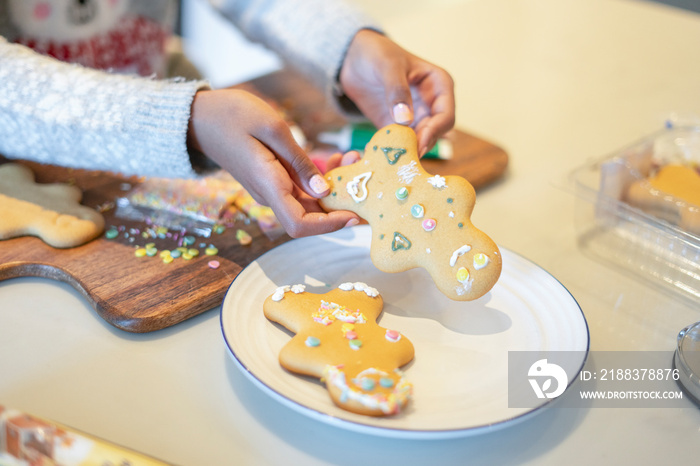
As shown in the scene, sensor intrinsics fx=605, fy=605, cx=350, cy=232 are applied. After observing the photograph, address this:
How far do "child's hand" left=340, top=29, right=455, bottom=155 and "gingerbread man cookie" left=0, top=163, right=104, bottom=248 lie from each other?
1.67ft

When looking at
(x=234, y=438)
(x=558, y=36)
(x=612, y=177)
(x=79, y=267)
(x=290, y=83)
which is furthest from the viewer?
(x=558, y=36)

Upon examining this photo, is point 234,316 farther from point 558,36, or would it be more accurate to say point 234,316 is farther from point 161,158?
point 558,36

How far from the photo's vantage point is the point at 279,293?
77 cm

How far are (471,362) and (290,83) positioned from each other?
3.13ft

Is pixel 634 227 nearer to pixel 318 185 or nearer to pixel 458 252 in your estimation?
pixel 458 252

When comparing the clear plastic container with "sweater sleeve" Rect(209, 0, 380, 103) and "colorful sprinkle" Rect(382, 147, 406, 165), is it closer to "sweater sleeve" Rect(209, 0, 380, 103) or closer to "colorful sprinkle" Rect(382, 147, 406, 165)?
"colorful sprinkle" Rect(382, 147, 406, 165)

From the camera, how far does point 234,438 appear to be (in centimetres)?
66

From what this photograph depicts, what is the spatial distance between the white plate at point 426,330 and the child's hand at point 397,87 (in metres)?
0.21

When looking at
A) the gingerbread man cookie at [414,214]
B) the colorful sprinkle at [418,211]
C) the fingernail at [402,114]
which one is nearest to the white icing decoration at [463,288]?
the gingerbread man cookie at [414,214]

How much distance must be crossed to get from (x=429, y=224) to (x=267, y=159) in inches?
9.2

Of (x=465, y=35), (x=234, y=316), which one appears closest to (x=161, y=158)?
(x=234, y=316)

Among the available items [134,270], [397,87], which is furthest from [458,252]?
[134,270]

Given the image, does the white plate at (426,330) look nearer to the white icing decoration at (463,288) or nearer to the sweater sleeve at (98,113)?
the white icing decoration at (463,288)

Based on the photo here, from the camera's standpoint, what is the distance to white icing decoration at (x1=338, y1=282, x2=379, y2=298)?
0.80 m
